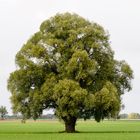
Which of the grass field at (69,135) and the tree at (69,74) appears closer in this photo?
the grass field at (69,135)

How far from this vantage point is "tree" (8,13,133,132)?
64.1 meters

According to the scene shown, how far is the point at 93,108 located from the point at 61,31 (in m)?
9.88

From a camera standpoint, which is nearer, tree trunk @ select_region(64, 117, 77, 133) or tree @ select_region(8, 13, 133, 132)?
tree @ select_region(8, 13, 133, 132)

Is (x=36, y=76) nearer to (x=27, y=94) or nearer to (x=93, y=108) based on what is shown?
(x=27, y=94)

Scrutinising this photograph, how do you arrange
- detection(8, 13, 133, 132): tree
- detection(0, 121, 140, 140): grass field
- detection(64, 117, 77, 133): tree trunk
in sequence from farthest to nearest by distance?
detection(64, 117, 77, 133): tree trunk, detection(8, 13, 133, 132): tree, detection(0, 121, 140, 140): grass field

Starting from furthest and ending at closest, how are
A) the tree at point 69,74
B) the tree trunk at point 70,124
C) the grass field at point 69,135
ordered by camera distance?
the tree trunk at point 70,124 < the tree at point 69,74 < the grass field at point 69,135

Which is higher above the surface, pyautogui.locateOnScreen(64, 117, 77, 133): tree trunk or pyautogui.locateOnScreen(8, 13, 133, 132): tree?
pyautogui.locateOnScreen(8, 13, 133, 132): tree

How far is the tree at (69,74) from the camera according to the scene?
64062 mm

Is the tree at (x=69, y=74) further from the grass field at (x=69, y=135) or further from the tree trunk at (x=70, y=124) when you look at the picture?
the grass field at (x=69, y=135)

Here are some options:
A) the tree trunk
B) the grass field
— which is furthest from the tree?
the grass field

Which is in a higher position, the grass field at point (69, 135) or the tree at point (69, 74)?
the tree at point (69, 74)

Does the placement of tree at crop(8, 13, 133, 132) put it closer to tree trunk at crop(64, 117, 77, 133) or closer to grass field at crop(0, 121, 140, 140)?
tree trunk at crop(64, 117, 77, 133)

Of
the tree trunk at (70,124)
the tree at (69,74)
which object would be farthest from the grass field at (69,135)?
the tree at (69,74)

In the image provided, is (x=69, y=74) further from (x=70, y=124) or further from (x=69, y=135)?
(x=69, y=135)
